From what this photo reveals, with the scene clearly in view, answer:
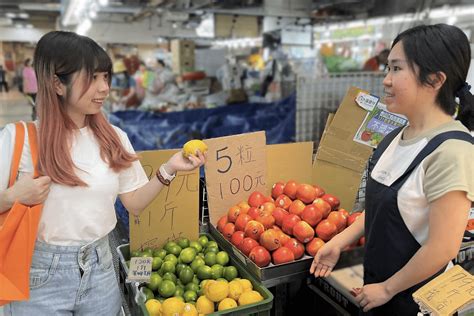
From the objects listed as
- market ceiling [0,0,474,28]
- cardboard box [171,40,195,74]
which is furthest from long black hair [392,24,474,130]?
market ceiling [0,0,474,28]

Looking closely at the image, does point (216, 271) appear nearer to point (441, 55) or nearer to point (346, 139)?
point (346, 139)

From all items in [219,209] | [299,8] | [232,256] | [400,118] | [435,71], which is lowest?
[232,256]

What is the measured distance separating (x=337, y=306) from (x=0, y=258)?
1.24m

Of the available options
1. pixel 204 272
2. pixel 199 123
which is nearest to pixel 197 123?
pixel 199 123

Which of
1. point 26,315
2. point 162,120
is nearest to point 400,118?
point 26,315

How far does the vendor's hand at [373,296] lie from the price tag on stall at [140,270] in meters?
0.77

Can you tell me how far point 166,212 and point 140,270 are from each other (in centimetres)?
40

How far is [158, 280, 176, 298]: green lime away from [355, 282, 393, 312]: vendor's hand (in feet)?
2.37

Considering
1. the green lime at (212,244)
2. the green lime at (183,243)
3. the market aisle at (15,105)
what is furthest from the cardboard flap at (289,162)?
the market aisle at (15,105)

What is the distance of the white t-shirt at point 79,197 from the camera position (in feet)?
4.07

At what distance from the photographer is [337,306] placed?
64.5 inches

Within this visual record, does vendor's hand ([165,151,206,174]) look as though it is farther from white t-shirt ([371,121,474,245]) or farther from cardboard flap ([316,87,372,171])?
cardboard flap ([316,87,372,171])

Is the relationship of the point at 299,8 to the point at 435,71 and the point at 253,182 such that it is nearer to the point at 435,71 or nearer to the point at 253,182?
the point at 253,182

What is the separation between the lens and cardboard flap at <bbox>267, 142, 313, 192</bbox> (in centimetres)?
221
